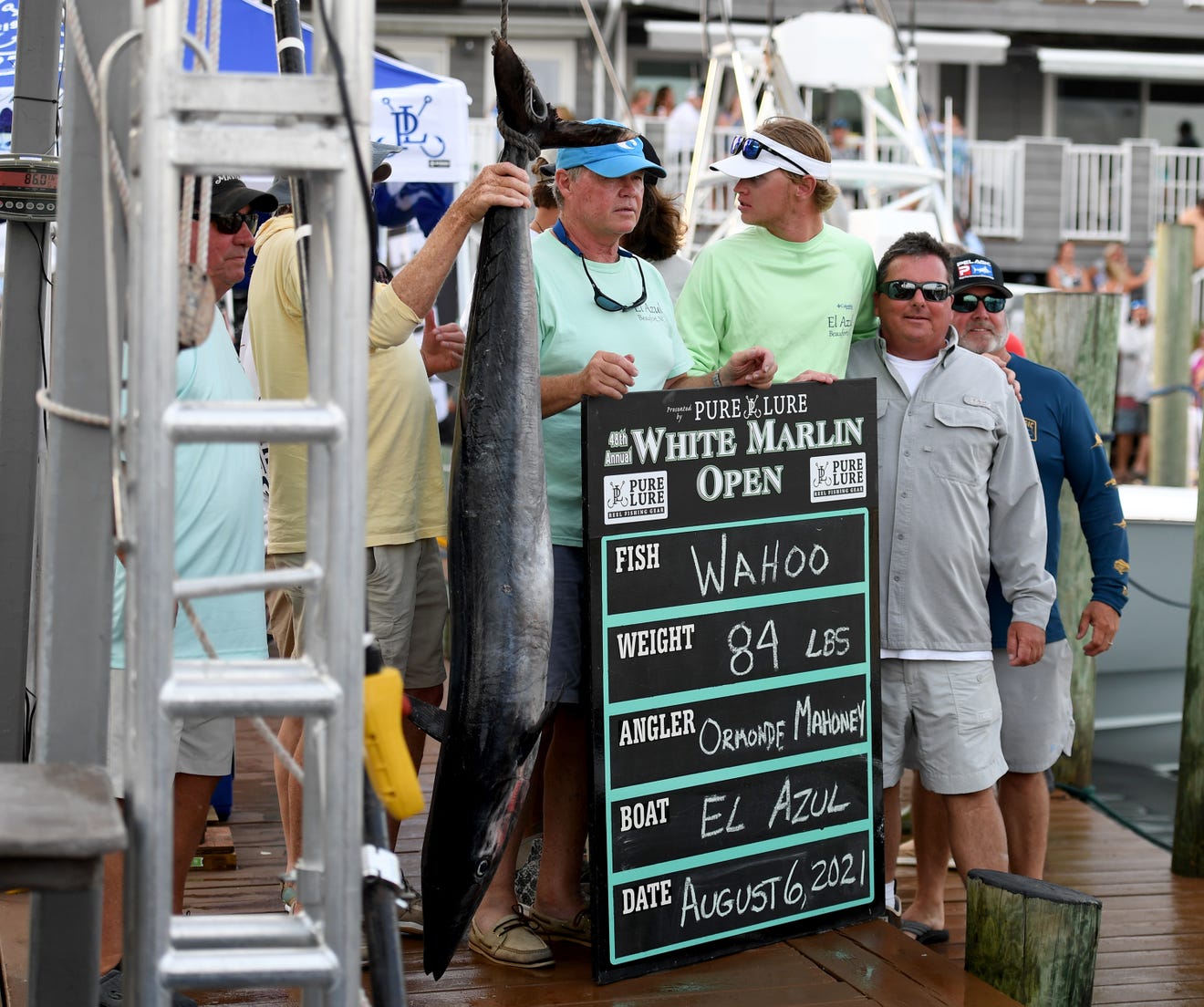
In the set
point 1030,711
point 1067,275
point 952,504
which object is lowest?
point 1030,711

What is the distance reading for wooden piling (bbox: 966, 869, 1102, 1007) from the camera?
3486mm

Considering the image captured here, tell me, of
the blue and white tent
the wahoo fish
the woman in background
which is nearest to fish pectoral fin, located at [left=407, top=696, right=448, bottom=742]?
the wahoo fish

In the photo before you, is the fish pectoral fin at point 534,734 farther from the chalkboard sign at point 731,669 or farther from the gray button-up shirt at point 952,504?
the gray button-up shirt at point 952,504

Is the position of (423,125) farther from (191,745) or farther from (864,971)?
(864,971)

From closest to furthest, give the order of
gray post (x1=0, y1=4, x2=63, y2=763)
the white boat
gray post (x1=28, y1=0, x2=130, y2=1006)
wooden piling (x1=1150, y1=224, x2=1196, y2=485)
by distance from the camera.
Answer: gray post (x1=28, y1=0, x2=130, y2=1006) < gray post (x1=0, y1=4, x2=63, y2=763) < the white boat < wooden piling (x1=1150, y1=224, x2=1196, y2=485)

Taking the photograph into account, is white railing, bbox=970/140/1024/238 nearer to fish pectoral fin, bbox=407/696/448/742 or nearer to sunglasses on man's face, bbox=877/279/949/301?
sunglasses on man's face, bbox=877/279/949/301

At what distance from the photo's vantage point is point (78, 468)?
2445 mm

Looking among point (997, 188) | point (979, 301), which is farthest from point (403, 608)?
point (997, 188)

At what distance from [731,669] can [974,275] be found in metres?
1.64

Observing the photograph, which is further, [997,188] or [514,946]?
[997,188]

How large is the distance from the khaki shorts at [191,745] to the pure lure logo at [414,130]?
502 centimetres

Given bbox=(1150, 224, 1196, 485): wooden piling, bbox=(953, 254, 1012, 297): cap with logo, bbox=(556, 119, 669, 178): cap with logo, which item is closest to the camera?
bbox=(556, 119, 669, 178): cap with logo

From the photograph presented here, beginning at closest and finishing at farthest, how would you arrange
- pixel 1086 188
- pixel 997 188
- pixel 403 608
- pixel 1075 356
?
pixel 403 608
pixel 1075 356
pixel 997 188
pixel 1086 188

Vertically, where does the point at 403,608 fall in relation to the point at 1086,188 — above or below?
below
